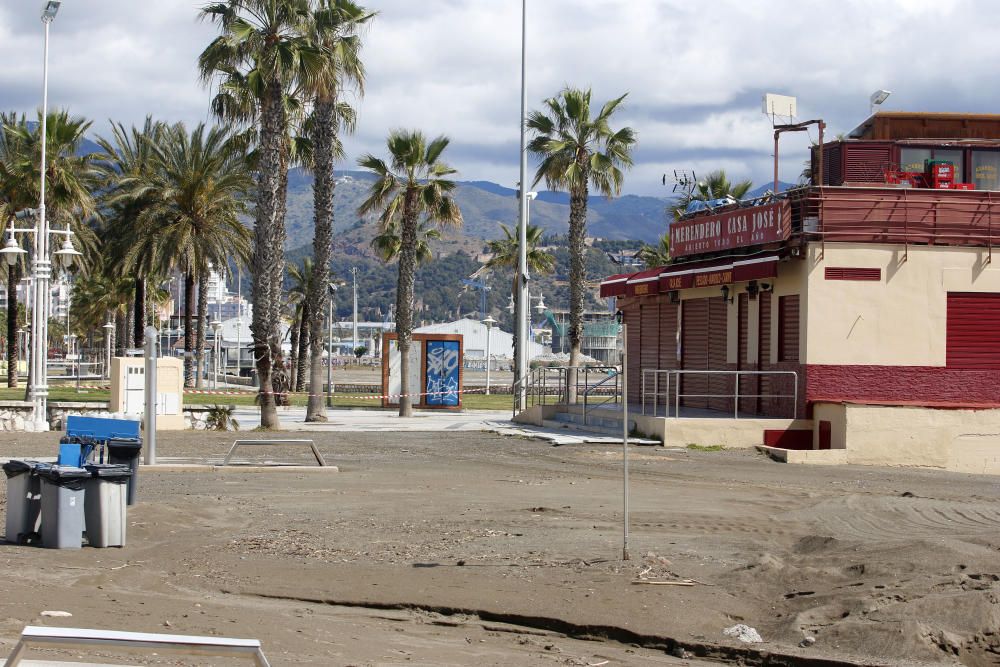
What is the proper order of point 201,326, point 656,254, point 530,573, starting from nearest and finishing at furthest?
point 530,573
point 201,326
point 656,254

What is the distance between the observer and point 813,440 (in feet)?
78.4

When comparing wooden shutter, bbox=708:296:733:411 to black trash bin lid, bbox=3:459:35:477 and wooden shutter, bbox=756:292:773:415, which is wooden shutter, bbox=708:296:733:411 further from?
black trash bin lid, bbox=3:459:35:477

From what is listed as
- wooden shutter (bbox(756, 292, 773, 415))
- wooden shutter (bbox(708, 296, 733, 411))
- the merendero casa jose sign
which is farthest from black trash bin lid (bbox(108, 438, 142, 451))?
wooden shutter (bbox(708, 296, 733, 411))

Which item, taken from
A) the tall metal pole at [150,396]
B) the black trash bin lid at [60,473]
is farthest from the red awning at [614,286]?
the black trash bin lid at [60,473]

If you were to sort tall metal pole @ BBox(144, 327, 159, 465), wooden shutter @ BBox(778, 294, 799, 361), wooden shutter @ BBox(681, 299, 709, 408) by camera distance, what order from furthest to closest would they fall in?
wooden shutter @ BBox(681, 299, 709, 408) → wooden shutter @ BBox(778, 294, 799, 361) → tall metal pole @ BBox(144, 327, 159, 465)

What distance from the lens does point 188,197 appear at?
4181 cm

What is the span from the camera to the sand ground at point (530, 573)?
8.27 metres

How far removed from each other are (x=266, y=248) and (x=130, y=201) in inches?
652

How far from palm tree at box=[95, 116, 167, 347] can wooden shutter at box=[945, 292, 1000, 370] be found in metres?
28.1

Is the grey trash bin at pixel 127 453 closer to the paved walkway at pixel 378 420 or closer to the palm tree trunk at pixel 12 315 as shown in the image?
the paved walkway at pixel 378 420

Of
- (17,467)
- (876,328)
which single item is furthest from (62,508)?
(876,328)

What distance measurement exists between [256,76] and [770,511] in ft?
58.1

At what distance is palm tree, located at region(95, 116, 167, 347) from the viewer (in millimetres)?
41562

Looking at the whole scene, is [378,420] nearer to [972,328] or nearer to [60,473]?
[972,328]
